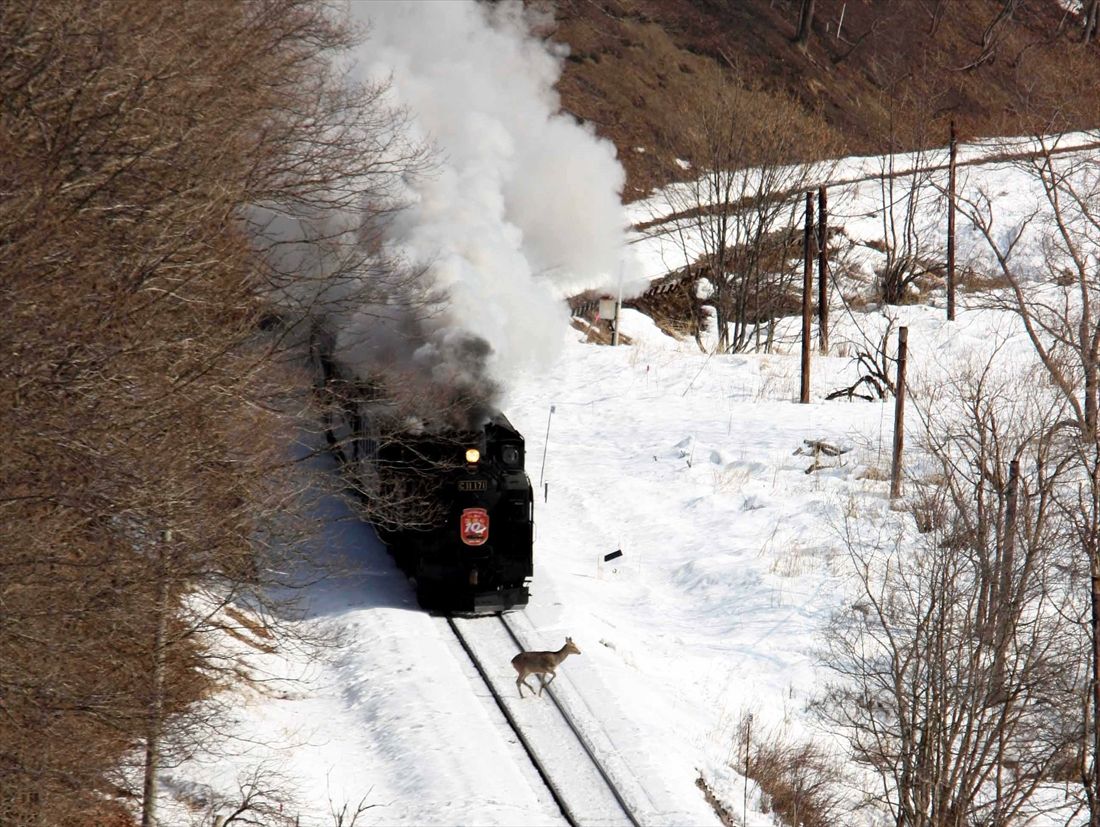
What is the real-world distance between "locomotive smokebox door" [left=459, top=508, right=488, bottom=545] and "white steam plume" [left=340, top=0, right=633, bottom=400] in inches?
67.7

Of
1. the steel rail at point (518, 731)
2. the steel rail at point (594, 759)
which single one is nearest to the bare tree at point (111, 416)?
the steel rail at point (518, 731)

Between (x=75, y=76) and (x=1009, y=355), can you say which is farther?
(x=1009, y=355)

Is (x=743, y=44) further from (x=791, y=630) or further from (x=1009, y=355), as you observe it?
(x=791, y=630)

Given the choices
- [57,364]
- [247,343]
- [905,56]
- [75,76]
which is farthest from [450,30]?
[905,56]

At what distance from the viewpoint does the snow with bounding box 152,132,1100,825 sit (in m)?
12.2

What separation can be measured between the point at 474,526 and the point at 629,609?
182 inches

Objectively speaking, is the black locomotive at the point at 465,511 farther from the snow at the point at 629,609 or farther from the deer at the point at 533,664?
the deer at the point at 533,664

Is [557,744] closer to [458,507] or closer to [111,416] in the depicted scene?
[458,507]

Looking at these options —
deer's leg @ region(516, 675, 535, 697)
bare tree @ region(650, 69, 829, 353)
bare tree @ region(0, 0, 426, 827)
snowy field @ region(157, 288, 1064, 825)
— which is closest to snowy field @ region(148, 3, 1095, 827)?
snowy field @ region(157, 288, 1064, 825)

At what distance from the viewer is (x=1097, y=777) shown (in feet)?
44.2

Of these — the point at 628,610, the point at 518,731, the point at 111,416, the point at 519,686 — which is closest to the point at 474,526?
the point at 519,686

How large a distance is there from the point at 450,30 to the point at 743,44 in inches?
1664

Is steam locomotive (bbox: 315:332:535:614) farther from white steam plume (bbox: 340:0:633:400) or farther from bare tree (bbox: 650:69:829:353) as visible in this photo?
bare tree (bbox: 650:69:829:353)

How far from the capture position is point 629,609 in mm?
18641
